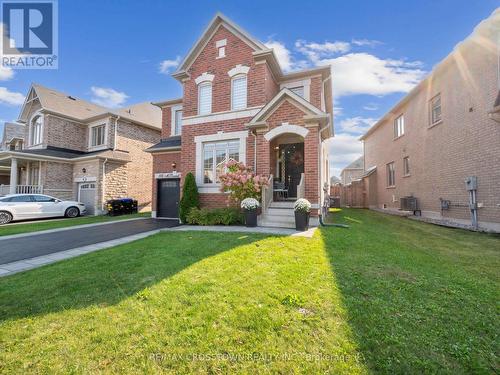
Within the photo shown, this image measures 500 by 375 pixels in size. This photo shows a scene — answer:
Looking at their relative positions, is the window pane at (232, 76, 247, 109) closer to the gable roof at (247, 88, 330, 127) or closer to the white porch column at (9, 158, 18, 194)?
the gable roof at (247, 88, 330, 127)

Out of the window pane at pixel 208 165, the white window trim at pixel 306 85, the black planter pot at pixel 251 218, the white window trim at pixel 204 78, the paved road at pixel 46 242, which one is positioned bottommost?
the paved road at pixel 46 242

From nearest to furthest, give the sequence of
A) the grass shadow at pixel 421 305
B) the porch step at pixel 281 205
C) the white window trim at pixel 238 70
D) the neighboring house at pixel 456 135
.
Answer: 1. the grass shadow at pixel 421 305
2. the neighboring house at pixel 456 135
3. the porch step at pixel 281 205
4. the white window trim at pixel 238 70

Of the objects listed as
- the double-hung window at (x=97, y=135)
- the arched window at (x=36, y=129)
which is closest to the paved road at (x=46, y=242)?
the double-hung window at (x=97, y=135)

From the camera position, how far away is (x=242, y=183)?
29.9ft

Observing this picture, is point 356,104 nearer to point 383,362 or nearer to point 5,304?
point 383,362

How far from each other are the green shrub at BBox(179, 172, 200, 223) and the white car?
31.4 ft

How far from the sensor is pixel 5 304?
127 inches

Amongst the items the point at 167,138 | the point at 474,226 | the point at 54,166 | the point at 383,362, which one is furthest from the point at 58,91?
the point at 474,226

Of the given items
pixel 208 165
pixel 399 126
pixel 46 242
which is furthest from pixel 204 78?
pixel 399 126

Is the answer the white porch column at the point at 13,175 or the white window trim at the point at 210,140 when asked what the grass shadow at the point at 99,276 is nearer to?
the white window trim at the point at 210,140

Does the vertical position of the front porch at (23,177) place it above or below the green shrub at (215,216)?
above

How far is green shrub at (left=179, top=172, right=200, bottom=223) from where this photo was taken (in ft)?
34.7

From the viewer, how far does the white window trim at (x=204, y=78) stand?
1149cm

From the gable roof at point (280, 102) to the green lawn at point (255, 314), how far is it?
18.3 feet
